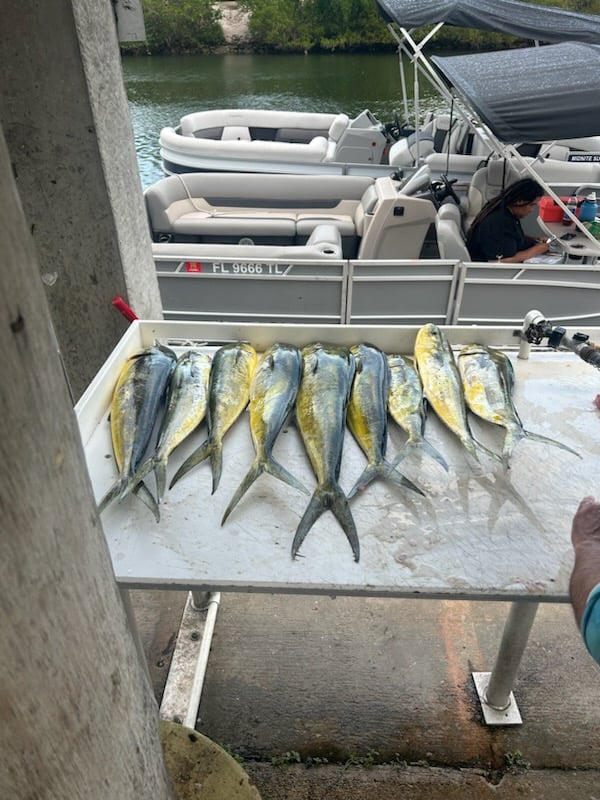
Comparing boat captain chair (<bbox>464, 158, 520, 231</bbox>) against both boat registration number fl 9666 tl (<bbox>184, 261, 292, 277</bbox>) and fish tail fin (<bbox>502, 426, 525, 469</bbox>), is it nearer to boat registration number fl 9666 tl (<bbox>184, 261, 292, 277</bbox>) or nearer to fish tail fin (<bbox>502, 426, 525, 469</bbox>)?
boat registration number fl 9666 tl (<bbox>184, 261, 292, 277</bbox>)

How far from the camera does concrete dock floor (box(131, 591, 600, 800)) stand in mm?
2203

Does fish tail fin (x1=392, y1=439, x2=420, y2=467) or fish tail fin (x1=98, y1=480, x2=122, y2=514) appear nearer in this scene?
fish tail fin (x1=98, y1=480, x2=122, y2=514)

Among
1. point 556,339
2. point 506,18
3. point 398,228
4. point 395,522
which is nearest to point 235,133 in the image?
point 506,18

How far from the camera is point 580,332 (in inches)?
91.4

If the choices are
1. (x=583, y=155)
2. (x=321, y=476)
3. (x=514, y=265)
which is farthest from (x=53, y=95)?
(x=583, y=155)

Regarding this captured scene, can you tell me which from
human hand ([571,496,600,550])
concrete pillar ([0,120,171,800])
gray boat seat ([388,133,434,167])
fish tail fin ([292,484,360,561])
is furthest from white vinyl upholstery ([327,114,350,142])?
concrete pillar ([0,120,171,800])

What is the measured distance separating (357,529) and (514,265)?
13.4 feet

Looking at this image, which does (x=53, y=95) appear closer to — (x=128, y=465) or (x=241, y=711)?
(x=128, y=465)

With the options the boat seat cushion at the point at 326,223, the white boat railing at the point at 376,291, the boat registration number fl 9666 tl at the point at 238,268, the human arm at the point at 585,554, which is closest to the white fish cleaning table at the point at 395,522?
the human arm at the point at 585,554

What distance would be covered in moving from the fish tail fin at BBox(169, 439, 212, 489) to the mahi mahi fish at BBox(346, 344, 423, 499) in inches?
21.0

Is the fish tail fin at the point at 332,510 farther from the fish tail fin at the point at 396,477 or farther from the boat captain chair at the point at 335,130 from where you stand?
the boat captain chair at the point at 335,130

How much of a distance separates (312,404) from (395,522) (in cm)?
62

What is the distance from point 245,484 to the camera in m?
1.71

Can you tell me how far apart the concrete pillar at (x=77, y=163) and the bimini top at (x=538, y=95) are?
9.09 feet
